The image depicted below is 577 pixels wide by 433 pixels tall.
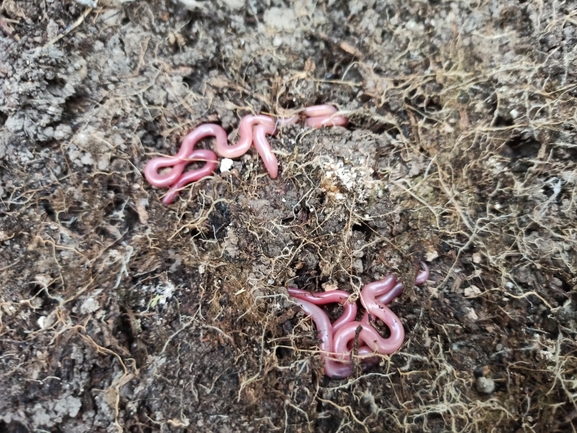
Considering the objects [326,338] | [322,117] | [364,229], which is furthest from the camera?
[322,117]

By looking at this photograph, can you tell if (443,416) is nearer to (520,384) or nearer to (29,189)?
(520,384)

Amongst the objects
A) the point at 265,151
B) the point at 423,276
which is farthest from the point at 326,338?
the point at 265,151

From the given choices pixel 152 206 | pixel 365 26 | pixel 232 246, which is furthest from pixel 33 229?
pixel 365 26

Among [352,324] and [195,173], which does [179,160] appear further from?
[352,324]

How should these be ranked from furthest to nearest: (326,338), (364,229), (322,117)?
(322,117) → (364,229) → (326,338)

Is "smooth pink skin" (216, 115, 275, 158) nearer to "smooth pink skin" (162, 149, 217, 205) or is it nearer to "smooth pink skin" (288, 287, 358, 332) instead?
"smooth pink skin" (162, 149, 217, 205)

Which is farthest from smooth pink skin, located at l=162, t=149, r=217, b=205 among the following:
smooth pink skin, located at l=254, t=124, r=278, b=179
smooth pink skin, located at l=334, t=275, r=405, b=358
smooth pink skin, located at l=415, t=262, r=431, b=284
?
smooth pink skin, located at l=415, t=262, r=431, b=284

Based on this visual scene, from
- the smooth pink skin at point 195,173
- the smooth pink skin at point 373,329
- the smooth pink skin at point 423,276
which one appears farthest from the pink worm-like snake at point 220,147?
the smooth pink skin at point 423,276
